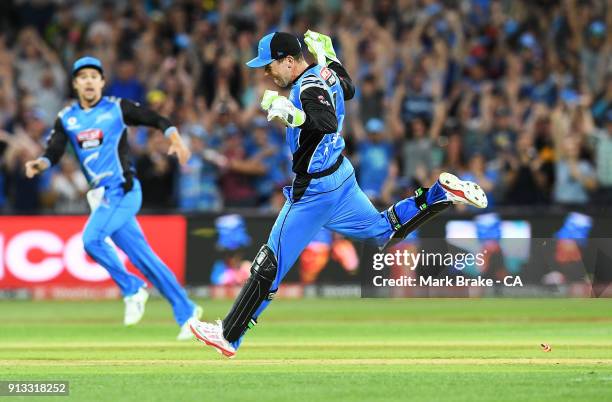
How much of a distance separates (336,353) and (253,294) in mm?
1789

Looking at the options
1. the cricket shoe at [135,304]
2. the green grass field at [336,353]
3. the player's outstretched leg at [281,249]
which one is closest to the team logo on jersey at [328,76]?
the player's outstretched leg at [281,249]

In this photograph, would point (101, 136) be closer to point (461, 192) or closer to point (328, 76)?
point (328, 76)

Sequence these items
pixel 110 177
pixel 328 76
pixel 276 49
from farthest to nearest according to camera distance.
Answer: pixel 110 177
pixel 328 76
pixel 276 49

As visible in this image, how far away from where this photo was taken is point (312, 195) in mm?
9953

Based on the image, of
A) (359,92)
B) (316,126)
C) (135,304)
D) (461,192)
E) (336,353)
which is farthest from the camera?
(359,92)

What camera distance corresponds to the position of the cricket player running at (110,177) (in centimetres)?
1290

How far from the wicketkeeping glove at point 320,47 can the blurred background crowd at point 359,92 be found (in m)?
8.11

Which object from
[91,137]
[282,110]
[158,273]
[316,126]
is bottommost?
[158,273]

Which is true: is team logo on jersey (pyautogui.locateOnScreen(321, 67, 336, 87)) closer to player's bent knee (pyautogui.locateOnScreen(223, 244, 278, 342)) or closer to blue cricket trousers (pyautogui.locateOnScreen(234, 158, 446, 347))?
blue cricket trousers (pyautogui.locateOnScreen(234, 158, 446, 347))

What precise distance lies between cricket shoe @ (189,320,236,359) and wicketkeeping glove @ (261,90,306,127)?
1945 mm

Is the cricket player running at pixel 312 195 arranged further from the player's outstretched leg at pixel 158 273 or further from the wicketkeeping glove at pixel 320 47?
the player's outstretched leg at pixel 158 273

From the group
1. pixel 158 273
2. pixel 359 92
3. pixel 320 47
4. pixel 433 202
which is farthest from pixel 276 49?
pixel 359 92

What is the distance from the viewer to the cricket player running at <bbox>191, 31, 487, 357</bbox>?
968 cm

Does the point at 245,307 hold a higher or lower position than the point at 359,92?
lower
